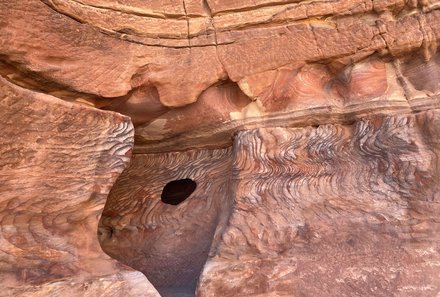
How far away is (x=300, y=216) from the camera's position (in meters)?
3.06

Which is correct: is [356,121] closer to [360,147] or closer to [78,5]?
[360,147]

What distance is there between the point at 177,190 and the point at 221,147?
688 millimetres

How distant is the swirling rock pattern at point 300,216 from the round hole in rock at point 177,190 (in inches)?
7.4

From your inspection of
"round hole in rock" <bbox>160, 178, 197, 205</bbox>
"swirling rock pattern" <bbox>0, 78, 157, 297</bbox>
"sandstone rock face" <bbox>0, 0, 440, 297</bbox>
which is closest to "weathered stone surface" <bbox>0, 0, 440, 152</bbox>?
"sandstone rock face" <bbox>0, 0, 440, 297</bbox>

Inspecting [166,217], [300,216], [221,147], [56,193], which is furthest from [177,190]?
[56,193]

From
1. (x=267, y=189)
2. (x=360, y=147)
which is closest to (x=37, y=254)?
(x=267, y=189)

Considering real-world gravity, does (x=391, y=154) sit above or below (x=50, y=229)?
above

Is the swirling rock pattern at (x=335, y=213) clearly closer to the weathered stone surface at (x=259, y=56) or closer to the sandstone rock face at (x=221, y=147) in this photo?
the sandstone rock face at (x=221, y=147)

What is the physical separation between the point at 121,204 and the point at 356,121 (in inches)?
92.5

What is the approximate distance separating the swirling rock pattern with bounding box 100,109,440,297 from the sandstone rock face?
1 centimetres

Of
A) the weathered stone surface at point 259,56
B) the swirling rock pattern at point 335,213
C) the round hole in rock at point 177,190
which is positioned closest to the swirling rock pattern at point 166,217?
the round hole in rock at point 177,190

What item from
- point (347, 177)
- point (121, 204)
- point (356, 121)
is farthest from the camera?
point (121, 204)

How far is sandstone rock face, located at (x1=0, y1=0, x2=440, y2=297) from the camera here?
2.57 meters

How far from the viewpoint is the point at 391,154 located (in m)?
3.06
